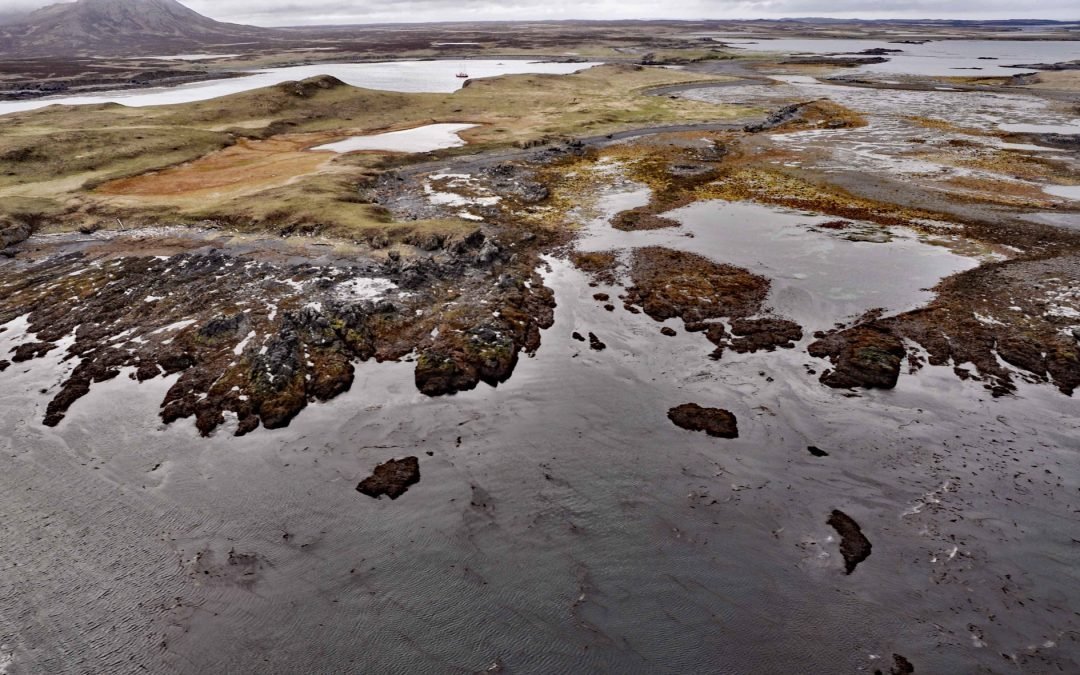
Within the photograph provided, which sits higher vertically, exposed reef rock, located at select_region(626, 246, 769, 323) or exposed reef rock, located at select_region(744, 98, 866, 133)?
exposed reef rock, located at select_region(744, 98, 866, 133)

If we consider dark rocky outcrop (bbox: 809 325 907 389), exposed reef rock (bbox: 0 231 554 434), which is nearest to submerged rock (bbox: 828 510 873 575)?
dark rocky outcrop (bbox: 809 325 907 389)

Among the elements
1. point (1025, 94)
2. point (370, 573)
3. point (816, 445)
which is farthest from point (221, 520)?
point (1025, 94)

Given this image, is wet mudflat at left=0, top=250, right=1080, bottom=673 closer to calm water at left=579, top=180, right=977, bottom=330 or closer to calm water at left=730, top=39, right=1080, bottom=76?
calm water at left=579, top=180, right=977, bottom=330

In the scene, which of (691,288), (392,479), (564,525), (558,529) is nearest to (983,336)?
(691,288)

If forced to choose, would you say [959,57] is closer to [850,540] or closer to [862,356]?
[862,356]

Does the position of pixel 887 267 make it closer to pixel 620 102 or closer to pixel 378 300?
pixel 378 300
